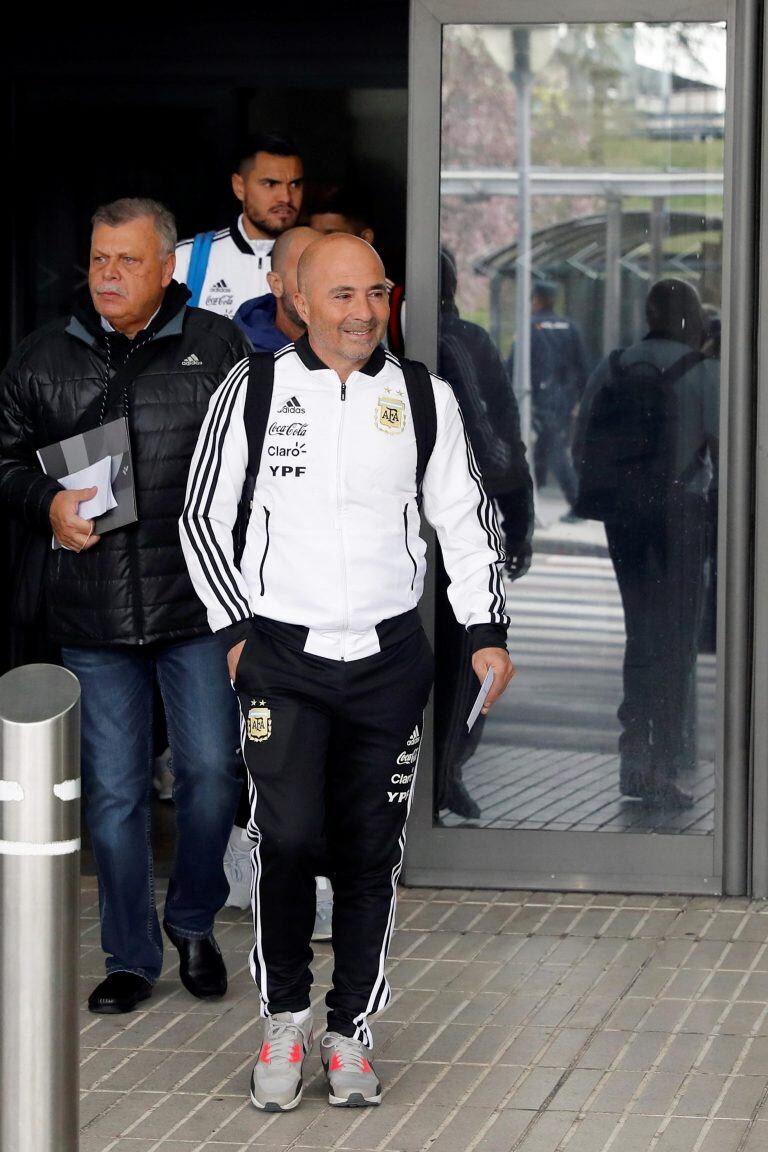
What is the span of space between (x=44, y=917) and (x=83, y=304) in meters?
2.39

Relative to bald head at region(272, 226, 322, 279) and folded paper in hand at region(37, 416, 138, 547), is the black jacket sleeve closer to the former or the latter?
folded paper in hand at region(37, 416, 138, 547)

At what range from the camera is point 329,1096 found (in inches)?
167

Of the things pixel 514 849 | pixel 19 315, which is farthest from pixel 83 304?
pixel 19 315

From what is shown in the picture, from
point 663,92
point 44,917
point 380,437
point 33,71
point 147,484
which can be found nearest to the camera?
point 44,917

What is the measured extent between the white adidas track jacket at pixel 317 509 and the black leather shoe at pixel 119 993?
1.20 m

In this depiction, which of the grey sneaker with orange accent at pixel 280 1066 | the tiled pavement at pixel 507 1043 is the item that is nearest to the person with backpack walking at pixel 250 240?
the tiled pavement at pixel 507 1043

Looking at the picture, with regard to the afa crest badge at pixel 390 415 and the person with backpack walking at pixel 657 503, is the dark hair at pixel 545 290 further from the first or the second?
the afa crest badge at pixel 390 415

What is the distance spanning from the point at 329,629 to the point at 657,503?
210 centimetres

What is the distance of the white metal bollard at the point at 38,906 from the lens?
9.37ft

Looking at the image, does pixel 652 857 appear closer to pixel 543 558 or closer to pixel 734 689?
pixel 734 689

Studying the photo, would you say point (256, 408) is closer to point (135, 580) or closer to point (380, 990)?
point (135, 580)

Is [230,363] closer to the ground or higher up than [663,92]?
closer to the ground

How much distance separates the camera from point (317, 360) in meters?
4.21

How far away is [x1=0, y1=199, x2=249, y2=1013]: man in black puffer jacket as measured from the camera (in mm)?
4781
